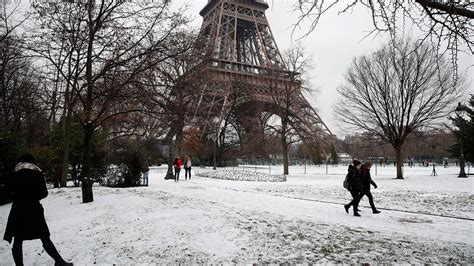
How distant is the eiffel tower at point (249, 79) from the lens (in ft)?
94.9

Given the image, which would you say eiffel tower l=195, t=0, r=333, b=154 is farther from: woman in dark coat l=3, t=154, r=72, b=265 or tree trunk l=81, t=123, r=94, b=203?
woman in dark coat l=3, t=154, r=72, b=265

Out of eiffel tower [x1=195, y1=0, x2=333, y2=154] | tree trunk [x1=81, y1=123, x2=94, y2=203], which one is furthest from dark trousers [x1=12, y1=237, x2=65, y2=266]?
eiffel tower [x1=195, y1=0, x2=333, y2=154]

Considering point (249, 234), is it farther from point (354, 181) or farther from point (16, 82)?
point (16, 82)

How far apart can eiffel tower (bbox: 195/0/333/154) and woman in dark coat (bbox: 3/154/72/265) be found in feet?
70.3

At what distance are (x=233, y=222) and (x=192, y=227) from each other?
960mm

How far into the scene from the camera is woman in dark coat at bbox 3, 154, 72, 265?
4340 mm

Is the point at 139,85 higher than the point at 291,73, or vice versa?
the point at 291,73

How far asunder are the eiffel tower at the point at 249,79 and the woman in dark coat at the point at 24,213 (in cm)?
2143

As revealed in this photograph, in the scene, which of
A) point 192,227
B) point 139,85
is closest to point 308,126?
point 139,85

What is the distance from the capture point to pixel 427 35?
411cm

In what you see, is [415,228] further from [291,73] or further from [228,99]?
[228,99]

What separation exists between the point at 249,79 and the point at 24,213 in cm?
3431

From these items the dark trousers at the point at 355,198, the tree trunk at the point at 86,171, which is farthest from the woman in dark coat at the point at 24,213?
the dark trousers at the point at 355,198

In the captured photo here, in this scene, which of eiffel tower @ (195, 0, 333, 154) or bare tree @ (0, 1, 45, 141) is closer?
bare tree @ (0, 1, 45, 141)
